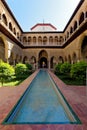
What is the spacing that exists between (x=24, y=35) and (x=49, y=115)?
2936cm

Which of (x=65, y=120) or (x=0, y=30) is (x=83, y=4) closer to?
(x=0, y=30)

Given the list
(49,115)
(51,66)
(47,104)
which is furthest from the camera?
(51,66)

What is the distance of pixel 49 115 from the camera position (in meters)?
4.84

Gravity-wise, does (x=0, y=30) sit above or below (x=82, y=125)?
above

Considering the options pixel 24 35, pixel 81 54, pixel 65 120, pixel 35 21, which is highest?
pixel 35 21

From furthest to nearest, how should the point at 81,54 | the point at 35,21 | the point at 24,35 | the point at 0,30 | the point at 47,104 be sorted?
the point at 35,21 → the point at 24,35 → the point at 81,54 → the point at 0,30 → the point at 47,104

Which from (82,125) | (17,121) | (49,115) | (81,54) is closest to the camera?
(82,125)

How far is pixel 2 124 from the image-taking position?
4.01m

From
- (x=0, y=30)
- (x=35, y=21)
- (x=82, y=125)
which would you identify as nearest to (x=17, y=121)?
(x=82, y=125)

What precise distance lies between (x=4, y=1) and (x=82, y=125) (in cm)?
1574

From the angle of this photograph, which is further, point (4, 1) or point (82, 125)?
point (4, 1)

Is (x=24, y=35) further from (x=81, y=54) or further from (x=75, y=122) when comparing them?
(x=75, y=122)

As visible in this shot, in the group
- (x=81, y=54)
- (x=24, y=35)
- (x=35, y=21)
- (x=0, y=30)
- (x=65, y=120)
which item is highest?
(x=35, y=21)

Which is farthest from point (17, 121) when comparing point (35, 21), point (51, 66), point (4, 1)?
point (35, 21)
